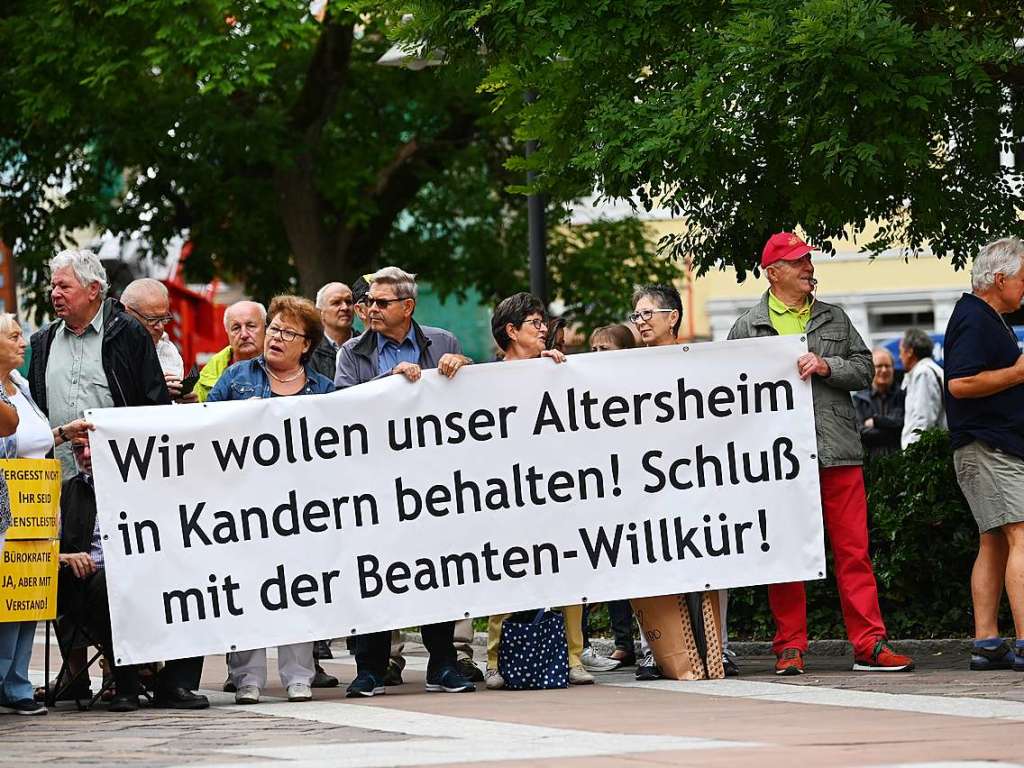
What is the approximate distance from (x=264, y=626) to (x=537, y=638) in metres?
1.30

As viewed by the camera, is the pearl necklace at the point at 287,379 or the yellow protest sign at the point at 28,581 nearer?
the yellow protest sign at the point at 28,581

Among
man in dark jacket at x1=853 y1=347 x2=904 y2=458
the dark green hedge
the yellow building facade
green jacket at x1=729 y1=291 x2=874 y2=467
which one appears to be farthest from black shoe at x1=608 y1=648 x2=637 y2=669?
the yellow building facade

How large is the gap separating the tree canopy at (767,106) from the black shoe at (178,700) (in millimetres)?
3385

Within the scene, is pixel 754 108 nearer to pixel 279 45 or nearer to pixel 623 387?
pixel 623 387

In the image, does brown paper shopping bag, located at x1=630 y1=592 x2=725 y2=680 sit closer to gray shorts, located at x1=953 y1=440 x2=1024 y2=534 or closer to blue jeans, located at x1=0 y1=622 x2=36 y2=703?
gray shorts, located at x1=953 y1=440 x2=1024 y2=534

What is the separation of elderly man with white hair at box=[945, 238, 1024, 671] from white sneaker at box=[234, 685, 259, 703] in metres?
3.51

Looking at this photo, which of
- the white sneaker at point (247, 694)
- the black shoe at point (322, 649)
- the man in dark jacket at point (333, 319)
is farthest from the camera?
the black shoe at point (322, 649)

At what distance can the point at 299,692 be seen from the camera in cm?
989

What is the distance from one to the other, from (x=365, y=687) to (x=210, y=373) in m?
2.51

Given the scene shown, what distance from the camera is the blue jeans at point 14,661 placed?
377 inches

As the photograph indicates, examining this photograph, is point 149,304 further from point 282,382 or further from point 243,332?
point 282,382

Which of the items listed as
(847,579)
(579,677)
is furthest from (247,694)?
(847,579)

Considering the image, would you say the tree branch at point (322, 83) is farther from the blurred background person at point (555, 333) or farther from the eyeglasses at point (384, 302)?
the eyeglasses at point (384, 302)

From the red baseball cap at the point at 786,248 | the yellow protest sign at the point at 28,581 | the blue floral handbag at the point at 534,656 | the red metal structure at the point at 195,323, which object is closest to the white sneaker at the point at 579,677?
the blue floral handbag at the point at 534,656
